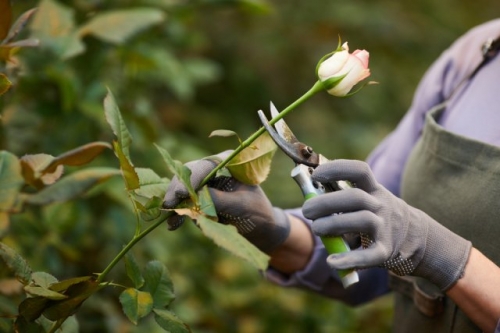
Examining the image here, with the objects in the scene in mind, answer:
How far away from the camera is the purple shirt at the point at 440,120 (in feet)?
3.42

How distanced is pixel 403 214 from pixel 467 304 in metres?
0.19

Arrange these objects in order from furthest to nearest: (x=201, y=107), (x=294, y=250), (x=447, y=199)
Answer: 1. (x=201, y=107)
2. (x=294, y=250)
3. (x=447, y=199)

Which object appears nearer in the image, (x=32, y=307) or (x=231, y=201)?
(x=32, y=307)

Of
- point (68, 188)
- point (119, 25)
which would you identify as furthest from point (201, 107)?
point (68, 188)

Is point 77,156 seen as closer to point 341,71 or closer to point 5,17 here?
point 5,17

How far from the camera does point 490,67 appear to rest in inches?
42.6

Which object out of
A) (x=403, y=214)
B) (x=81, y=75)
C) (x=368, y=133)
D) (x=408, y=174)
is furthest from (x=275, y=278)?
(x=368, y=133)

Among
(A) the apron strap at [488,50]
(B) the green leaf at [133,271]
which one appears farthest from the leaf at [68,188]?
(A) the apron strap at [488,50]

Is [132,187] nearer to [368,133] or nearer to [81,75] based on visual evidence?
[81,75]

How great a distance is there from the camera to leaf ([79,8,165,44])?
1104 millimetres

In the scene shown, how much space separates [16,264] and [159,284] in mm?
166

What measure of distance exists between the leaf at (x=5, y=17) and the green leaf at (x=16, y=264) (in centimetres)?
26

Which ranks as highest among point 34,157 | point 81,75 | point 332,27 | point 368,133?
point 34,157

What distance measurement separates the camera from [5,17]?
0.78 metres
